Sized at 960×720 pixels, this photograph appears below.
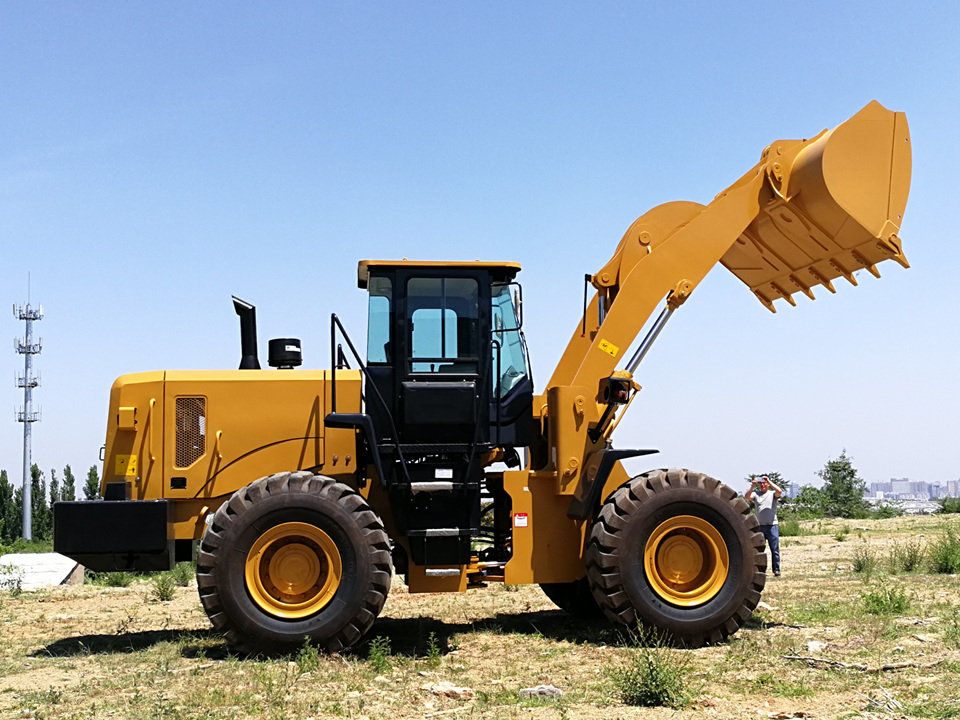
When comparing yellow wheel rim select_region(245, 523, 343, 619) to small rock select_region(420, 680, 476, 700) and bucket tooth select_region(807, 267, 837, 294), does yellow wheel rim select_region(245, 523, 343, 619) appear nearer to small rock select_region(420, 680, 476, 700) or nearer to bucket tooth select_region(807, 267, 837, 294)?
small rock select_region(420, 680, 476, 700)

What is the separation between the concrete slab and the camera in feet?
52.2

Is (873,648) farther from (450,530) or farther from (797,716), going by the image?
(450,530)

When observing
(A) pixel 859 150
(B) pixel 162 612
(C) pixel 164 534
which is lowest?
(B) pixel 162 612

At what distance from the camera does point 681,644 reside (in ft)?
30.1

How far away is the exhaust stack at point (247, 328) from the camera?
1050 centimetres

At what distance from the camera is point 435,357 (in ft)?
31.4

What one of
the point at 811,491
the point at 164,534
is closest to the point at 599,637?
the point at 164,534

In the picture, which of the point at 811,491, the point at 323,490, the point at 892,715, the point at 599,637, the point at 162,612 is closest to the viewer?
the point at 892,715

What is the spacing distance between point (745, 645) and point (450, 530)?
294 centimetres

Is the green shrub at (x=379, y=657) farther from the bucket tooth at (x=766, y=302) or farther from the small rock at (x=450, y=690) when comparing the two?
the bucket tooth at (x=766, y=302)

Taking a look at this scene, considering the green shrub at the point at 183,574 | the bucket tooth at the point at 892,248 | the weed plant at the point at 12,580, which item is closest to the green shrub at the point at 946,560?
the bucket tooth at the point at 892,248

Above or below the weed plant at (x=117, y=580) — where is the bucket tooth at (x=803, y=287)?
above

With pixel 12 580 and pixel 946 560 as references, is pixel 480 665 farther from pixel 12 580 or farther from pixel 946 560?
pixel 12 580

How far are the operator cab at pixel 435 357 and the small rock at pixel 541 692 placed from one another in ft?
8.57
